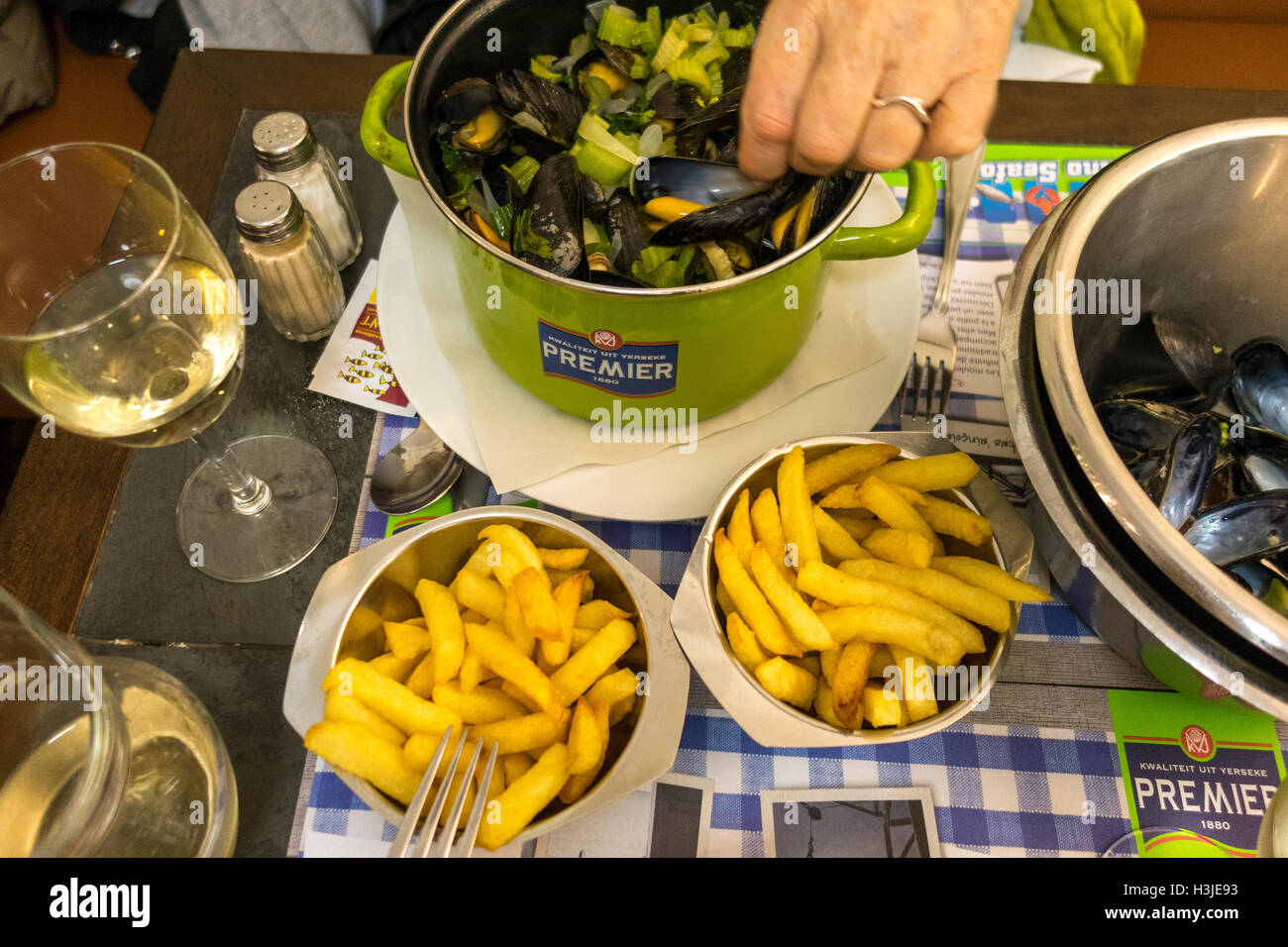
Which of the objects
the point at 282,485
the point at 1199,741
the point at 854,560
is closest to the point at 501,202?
the point at 282,485

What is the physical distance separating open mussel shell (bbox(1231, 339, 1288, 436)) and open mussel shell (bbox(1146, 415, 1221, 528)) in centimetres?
24

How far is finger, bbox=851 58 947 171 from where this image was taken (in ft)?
3.50

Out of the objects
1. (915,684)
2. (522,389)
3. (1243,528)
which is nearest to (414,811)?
(915,684)

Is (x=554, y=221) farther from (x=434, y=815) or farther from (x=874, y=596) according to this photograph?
(x=434, y=815)

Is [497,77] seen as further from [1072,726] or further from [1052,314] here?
[1072,726]

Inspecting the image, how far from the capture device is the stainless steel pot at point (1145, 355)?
0.89 metres

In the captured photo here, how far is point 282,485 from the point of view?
1.40 metres

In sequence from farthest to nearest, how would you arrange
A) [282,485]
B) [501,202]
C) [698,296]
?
[282,485] < [501,202] < [698,296]

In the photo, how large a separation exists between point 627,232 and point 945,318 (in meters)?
0.62

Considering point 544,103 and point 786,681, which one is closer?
point 786,681

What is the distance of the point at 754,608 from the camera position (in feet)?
3.35

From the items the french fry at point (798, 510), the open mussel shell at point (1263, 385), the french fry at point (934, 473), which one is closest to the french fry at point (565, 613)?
the french fry at point (798, 510)

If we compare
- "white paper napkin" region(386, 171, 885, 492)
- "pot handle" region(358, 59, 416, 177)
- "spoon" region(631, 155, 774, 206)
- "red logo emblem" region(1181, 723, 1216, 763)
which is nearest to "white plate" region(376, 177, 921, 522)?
"white paper napkin" region(386, 171, 885, 492)
